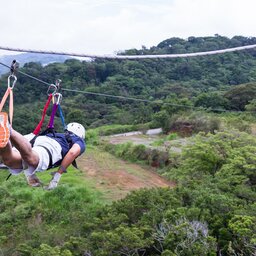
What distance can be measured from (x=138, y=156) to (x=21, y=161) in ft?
54.2

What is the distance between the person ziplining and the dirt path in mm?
11576

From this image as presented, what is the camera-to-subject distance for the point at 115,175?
17781 mm

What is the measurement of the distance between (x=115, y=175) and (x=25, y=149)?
14865 millimetres

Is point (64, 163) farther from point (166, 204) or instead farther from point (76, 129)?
point (166, 204)

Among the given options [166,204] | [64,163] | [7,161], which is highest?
[7,161]

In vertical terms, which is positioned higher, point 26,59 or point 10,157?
point 10,157

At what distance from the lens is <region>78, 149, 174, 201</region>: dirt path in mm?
16312

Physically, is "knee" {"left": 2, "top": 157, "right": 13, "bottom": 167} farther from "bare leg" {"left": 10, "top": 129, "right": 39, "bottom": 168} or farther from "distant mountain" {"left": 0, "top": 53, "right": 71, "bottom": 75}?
"distant mountain" {"left": 0, "top": 53, "right": 71, "bottom": 75}

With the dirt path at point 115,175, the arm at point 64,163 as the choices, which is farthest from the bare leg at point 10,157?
the dirt path at point 115,175

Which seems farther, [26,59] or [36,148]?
[26,59]

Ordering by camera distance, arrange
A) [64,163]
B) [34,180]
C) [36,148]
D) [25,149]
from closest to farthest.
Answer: [25,149] → [36,148] → [34,180] → [64,163]

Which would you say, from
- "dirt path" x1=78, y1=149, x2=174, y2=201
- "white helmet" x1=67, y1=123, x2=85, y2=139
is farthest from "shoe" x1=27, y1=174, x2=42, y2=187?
"dirt path" x1=78, y1=149, x2=174, y2=201

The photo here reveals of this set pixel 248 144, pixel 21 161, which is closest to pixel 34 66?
pixel 248 144

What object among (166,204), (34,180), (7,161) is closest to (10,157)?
(7,161)
